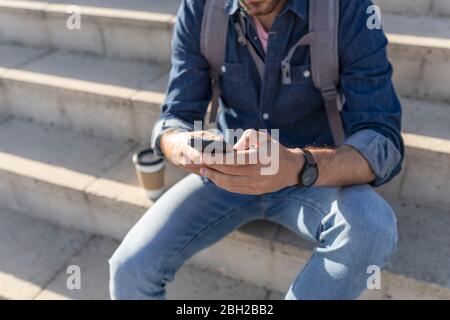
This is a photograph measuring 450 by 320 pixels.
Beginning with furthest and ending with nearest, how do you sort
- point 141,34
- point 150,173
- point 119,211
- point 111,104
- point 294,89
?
point 141,34 < point 111,104 < point 119,211 < point 150,173 < point 294,89

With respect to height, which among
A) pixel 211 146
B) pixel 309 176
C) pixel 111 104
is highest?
pixel 211 146

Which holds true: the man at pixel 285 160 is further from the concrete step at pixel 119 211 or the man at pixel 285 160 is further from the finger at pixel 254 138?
the concrete step at pixel 119 211

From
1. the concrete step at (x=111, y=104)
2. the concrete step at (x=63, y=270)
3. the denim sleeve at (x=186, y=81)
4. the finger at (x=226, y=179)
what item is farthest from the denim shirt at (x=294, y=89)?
the concrete step at (x=63, y=270)

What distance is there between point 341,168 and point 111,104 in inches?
56.8

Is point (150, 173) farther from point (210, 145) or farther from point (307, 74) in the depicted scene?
point (307, 74)

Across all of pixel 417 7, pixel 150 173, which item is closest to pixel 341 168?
pixel 150 173

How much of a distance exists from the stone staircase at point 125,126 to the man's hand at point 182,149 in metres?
0.46

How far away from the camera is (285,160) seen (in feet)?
4.51

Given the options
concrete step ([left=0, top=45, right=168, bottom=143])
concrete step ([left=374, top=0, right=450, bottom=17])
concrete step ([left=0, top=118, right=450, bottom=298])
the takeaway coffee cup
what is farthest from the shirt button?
concrete step ([left=374, top=0, right=450, bottom=17])

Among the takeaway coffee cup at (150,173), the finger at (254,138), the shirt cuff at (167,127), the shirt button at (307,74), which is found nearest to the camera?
the finger at (254,138)

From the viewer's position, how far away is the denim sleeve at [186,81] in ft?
5.57

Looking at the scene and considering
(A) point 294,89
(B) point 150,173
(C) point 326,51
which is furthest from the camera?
(B) point 150,173

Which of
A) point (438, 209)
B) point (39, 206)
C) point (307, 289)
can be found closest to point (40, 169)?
point (39, 206)

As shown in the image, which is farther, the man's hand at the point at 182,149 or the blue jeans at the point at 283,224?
the man's hand at the point at 182,149
